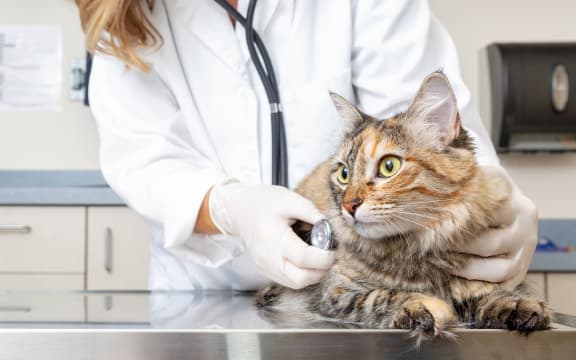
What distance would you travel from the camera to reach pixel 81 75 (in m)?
2.75

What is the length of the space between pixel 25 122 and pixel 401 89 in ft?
6.71

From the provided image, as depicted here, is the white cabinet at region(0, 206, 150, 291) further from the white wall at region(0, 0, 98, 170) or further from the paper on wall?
the paper on wall

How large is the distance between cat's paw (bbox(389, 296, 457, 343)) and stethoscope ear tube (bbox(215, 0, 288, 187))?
569 millimetres

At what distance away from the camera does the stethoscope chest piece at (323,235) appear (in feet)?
2.66

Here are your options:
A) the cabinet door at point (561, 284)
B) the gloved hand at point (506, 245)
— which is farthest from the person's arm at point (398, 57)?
the cabinet door at point (561, 284)

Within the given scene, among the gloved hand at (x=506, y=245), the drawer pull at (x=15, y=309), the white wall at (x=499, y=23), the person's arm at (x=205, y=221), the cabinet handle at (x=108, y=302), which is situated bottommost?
the cabinet handle at (x=108, y=302)

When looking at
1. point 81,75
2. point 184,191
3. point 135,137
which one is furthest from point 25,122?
point 184,191

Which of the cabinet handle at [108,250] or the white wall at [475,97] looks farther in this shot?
the white wall at [475,97]

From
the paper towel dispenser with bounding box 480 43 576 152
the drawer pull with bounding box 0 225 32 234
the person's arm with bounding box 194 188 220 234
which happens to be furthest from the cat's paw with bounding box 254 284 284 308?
the paper towel dispenser with bounding box 480 43 576 152

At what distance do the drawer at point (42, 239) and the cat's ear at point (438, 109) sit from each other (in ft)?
5.70

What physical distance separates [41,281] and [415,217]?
6.11ft

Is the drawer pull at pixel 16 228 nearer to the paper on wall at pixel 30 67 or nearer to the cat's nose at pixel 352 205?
the paper on wall at pixel 30 67

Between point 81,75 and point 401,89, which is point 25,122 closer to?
point 81,75

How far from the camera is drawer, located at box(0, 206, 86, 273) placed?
2.26 metres
